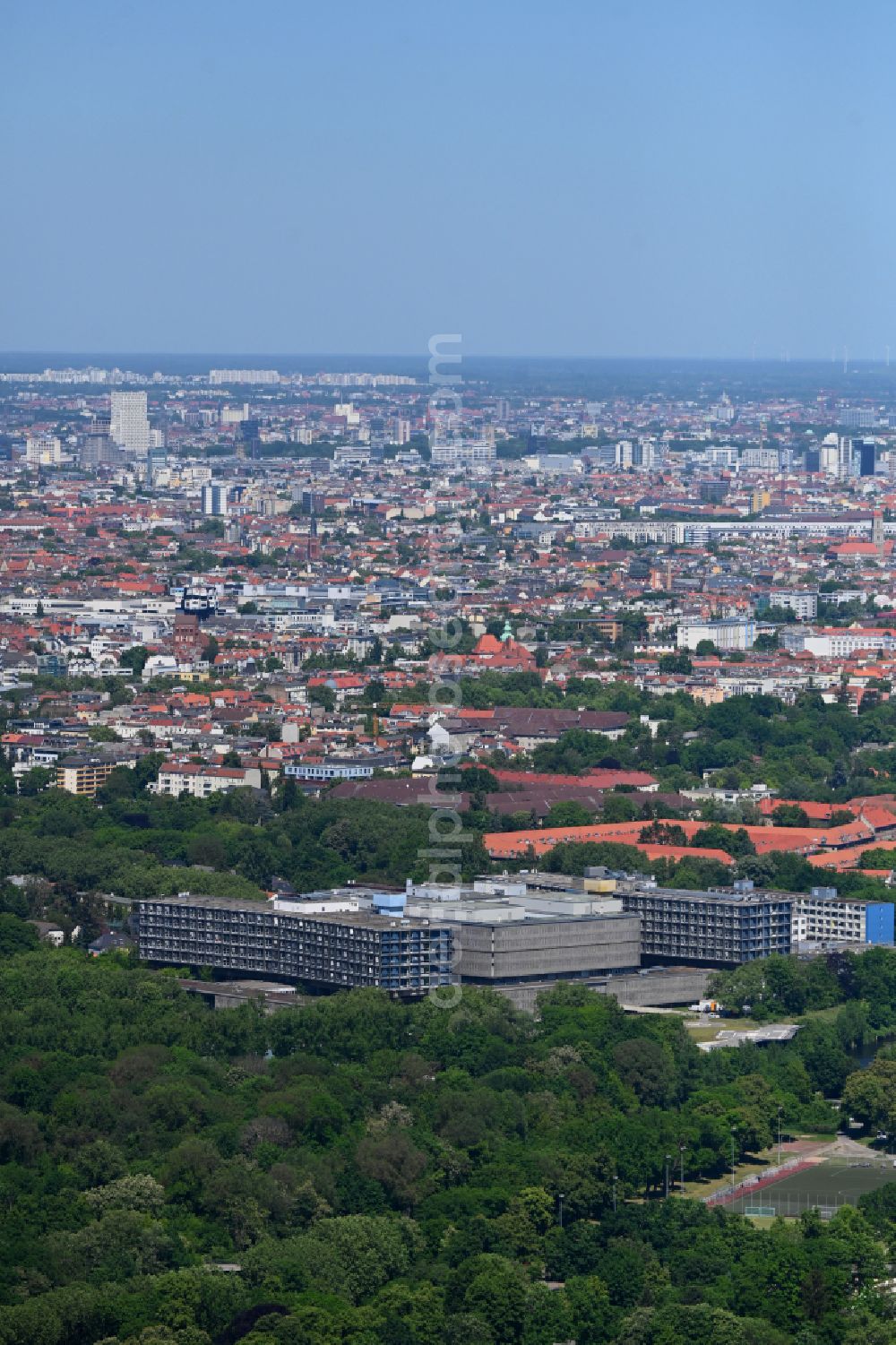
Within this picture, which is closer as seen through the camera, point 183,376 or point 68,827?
point 68,827

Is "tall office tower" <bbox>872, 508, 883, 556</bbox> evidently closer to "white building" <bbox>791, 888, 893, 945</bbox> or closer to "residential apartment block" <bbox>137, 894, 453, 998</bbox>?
"white building" <bbox>791, 888, 893, 945</bbox>

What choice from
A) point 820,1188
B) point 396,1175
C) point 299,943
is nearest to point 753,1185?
point 820,1188

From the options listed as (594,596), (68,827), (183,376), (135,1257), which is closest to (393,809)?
(68,827)

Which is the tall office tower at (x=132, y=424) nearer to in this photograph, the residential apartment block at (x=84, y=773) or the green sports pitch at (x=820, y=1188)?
the residential apartment block at (x=84, y=773)

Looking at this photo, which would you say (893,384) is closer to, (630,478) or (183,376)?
(183,376)

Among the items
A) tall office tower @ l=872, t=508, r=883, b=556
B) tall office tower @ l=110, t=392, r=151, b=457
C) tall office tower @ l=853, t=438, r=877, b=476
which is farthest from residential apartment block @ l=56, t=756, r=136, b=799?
tall office tower @ l=110, t=392, r=151, b=457

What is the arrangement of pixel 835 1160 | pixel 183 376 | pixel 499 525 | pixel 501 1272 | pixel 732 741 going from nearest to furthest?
pixel 501 1272
pixel 835 1160
pixel 732 741
pixel 499 525
pixel 183 376
